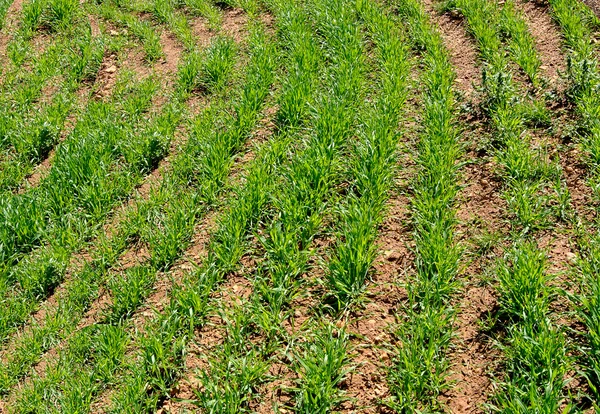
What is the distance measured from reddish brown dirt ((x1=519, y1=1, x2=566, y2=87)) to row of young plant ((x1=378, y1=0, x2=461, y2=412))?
76 centimetres

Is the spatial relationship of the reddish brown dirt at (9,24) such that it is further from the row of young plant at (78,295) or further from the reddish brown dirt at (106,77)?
the row of young plant at (78,295)

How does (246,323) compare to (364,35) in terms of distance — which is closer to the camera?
(246,323)

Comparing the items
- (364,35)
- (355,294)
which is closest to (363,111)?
(364,35)

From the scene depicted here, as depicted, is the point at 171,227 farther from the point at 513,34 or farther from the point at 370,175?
the point at 513,34

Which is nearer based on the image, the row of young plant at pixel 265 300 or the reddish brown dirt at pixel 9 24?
the row of young plant at pixel 265 300

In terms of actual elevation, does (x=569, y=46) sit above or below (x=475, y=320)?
above

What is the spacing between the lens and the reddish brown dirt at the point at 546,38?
5488 mm

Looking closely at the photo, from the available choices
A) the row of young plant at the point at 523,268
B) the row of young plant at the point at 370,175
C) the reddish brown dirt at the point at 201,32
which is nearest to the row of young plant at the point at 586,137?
the row of young plant at the point at 523,268

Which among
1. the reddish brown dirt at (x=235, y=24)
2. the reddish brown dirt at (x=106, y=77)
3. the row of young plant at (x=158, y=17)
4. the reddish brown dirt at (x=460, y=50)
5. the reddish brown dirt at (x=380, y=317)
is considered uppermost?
the row of young plant at (x=158, y=17)

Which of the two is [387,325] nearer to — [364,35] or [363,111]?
[363,111]

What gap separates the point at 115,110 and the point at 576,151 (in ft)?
11.9

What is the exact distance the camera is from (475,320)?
12.1ft

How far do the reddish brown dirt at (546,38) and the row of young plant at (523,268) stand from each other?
1.05 feet

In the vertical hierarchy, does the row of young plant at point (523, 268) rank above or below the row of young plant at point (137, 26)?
below
